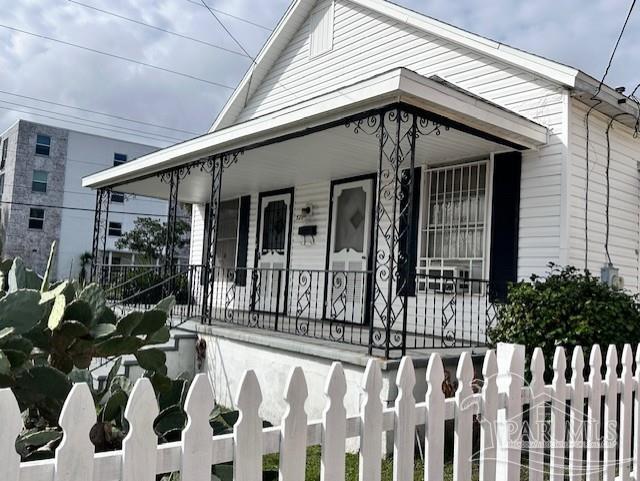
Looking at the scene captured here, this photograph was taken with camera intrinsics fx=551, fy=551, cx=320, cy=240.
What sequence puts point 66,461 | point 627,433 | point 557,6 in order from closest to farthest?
point 66,461, point 627,433, point 557,6

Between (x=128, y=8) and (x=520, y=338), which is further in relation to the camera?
(x=128, y=8)

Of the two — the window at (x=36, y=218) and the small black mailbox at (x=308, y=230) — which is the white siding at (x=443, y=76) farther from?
the window at (x=36, y=218)

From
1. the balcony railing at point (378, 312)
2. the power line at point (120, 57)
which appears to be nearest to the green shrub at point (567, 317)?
the balcony railing at point (378, 312)

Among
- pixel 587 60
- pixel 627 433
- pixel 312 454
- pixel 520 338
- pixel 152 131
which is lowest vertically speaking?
pixel 312 454

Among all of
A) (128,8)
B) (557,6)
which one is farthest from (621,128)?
(128,8)

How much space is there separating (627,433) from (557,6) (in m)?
7.53

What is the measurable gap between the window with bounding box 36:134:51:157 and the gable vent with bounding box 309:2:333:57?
28559 mm

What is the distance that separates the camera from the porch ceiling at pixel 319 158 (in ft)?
21.6

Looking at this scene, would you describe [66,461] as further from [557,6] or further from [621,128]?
[557,6]

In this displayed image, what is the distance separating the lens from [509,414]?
245cm

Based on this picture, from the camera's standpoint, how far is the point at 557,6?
863 cm

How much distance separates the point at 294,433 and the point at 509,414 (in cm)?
120

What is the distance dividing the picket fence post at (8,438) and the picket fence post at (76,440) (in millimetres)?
Answer: 89

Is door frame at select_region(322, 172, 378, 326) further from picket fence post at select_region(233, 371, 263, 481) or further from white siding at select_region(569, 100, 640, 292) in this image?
picket fence post at select_region(233, 371, 263, 481)
